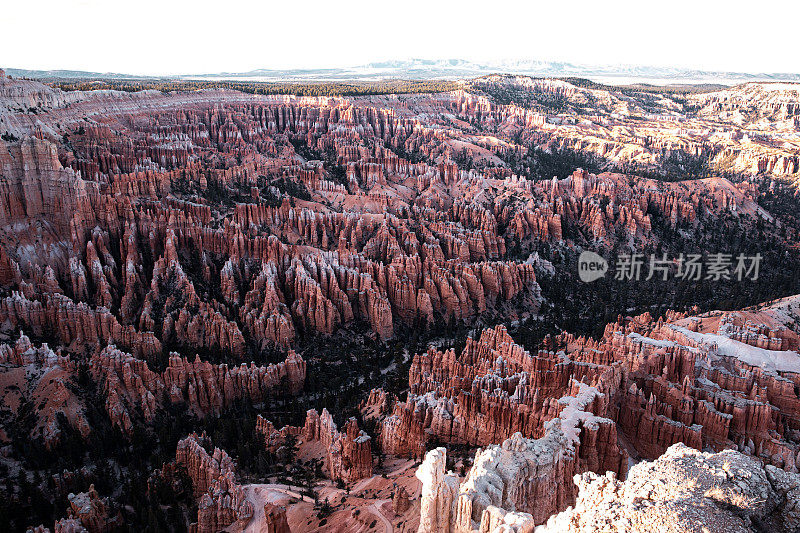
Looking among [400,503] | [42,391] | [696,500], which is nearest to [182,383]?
[42,391]

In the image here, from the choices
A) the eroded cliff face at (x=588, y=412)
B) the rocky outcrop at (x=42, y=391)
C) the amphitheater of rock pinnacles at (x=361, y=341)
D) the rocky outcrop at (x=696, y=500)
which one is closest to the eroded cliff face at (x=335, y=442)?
the amphitheater of rock pinnacles at (x=361, y=341)

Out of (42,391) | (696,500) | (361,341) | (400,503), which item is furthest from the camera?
(361,341)

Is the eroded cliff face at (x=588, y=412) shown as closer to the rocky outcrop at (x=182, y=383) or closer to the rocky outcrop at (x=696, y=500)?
the rocky outcrop at (x=696, y=500)

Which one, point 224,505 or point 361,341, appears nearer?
point 224,505

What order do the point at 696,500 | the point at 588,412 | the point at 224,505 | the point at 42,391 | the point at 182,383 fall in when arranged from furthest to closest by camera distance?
the point at 182,383 → the point at 42,391 → the point at 224,505 → the point at 588,412 → the point at 696,500

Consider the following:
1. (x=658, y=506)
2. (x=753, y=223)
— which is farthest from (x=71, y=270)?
(x=753, y=223)

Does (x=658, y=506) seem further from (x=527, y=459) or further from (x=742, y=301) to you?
(x=742, y=301)

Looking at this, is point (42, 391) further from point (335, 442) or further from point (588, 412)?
point (588, 412)
